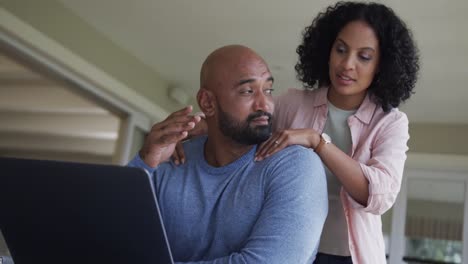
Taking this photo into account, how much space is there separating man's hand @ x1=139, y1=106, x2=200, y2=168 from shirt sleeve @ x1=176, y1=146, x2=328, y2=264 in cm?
20

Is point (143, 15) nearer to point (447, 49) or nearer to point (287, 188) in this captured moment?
point (447, 49)

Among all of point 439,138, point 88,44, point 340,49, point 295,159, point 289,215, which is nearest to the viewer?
point 289,215

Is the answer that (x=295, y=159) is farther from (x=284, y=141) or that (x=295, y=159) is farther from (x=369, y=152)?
(x=369, y=152)

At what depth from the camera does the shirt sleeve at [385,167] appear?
1384 mm

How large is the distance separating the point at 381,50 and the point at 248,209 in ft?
2.08

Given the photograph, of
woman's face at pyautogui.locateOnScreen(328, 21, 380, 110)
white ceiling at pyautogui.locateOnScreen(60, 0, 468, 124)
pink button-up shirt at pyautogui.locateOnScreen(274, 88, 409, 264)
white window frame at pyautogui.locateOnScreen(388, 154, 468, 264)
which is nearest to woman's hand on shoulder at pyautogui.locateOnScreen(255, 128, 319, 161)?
pink button-up shirt at pyautogui.locateOnScreen(274, 88, 409, 264)

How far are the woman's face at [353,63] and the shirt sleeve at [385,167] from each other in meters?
0.13

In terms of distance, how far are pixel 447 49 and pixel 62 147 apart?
5132mm

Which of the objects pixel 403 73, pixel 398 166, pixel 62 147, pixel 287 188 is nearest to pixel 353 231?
pixel 398 166

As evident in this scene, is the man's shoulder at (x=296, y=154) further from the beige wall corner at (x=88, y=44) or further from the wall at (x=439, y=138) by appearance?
the wall at (x=439, y=138)

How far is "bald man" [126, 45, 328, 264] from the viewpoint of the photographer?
114 centimetres

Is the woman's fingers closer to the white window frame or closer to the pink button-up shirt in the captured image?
the pink button-up shirt

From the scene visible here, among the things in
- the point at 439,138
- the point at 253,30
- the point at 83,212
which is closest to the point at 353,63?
the point at 83,212

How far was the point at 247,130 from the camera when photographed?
1.38 m
